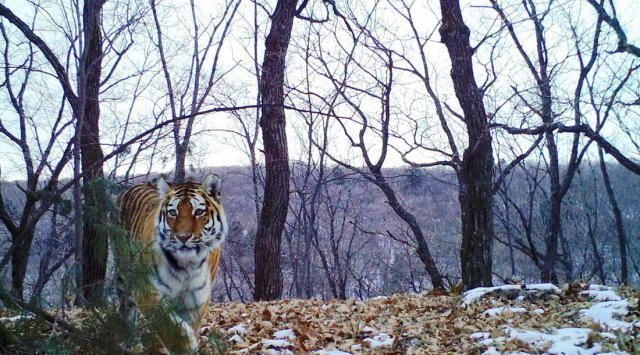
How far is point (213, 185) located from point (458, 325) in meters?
2.57

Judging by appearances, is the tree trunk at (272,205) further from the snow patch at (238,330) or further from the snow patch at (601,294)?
the snow patch at (601,294)

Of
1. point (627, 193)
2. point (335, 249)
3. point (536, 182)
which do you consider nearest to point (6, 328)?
point (335, 249)

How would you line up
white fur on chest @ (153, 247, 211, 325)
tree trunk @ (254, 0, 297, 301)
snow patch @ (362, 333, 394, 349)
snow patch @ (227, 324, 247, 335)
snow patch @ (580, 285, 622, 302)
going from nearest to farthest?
1. white fur on chest @ (153, 247, 211, 325)
2. snow patch @ (362, 333, 394, 349)
3. snow patch @ (227, 324, 247, 335)
4. snow patch @ (580, 285, 622, 302)
5. tree trunk @ (254, 0, 297, 301)

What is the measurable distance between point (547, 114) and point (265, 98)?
544 cm

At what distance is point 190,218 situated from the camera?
466cm

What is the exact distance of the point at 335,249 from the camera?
72.6ft

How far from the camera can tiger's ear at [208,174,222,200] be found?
487 cm

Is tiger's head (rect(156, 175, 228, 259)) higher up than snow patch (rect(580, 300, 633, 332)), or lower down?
higher up

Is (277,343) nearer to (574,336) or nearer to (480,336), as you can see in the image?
(480,336)

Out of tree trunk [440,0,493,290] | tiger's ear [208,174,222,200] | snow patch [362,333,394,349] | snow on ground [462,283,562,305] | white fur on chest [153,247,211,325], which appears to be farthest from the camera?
tree trunk [440,0,493,290]

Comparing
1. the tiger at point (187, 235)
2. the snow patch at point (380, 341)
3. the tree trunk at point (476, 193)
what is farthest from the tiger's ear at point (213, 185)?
the tree trunk at point (476, 193)

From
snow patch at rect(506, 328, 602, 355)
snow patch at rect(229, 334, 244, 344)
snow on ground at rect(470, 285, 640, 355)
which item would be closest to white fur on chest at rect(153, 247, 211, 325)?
snow patch at rect(229, 334, 244, 344)

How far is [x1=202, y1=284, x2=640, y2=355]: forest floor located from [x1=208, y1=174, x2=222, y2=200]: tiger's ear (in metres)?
1.09

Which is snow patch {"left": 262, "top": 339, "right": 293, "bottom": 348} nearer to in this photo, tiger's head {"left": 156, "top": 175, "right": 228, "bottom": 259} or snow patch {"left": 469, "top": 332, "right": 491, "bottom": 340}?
tiger's head {"left": 156, "top": 175, "right": 228, "bottom": 259}
